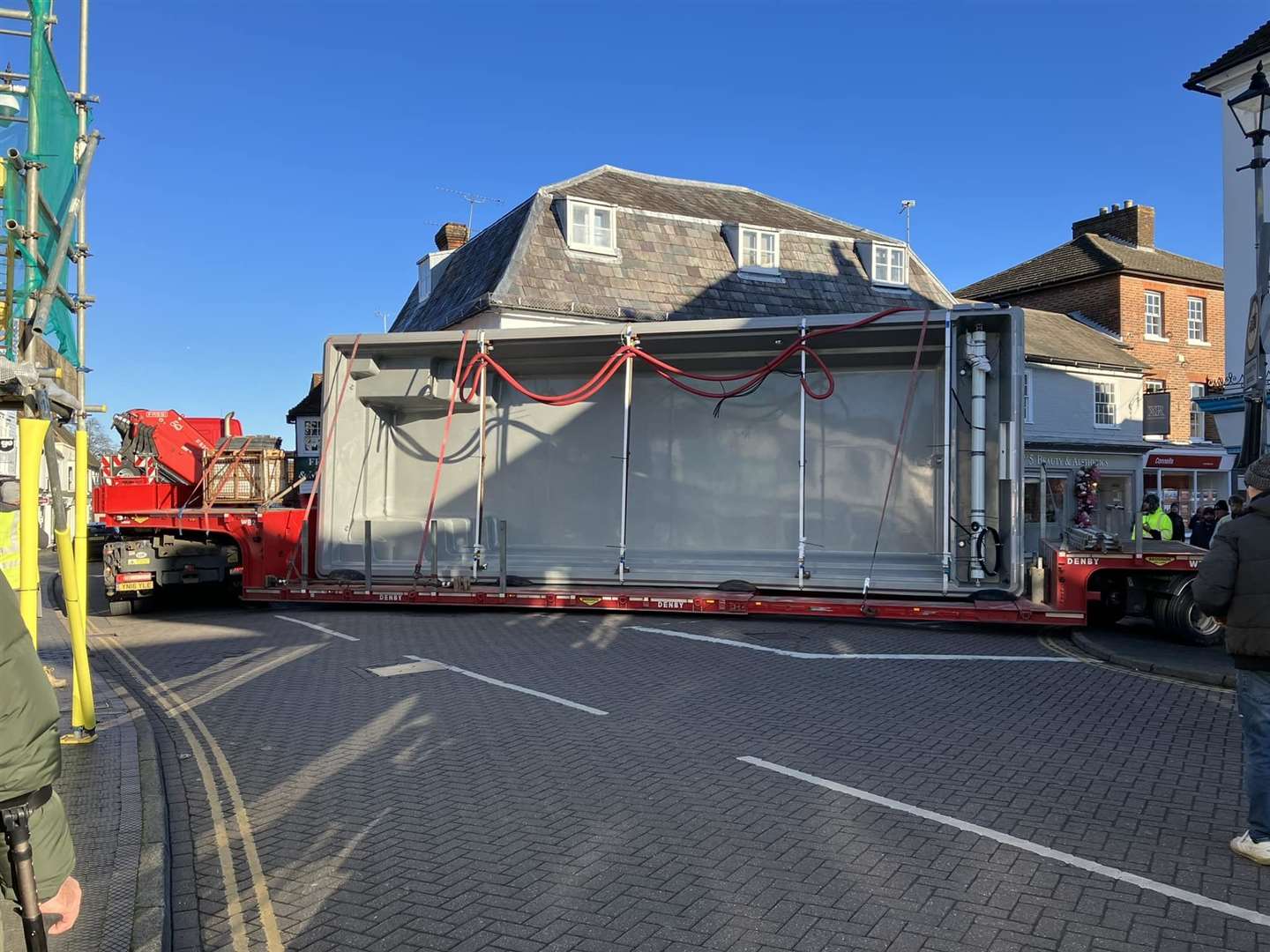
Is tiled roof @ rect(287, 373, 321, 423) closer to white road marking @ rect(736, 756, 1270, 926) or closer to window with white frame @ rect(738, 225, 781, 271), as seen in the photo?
window with white frame @ rect(738, 225, 781, 271)

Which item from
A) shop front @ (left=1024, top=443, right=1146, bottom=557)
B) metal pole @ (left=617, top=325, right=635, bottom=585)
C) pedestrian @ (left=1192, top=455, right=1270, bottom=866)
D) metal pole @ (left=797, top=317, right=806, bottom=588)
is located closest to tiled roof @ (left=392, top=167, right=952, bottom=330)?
shop front @ (left=1024, top=443, right=1146, bottom=557)

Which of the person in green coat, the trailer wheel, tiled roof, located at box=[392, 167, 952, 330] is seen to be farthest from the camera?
tiled roof, located at box=[392, 167, 952, 330]

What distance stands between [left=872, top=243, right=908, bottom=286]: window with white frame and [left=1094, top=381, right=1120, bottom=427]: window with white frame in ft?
26.2

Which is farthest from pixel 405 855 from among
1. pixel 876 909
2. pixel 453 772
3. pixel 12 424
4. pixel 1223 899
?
pixel 12 424

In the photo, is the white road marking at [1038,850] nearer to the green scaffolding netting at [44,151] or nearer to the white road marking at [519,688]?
the white road marking at [519,688]

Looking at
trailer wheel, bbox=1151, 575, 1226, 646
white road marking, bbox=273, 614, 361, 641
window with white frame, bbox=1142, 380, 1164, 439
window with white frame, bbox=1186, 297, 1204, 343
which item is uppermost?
window with white frame, bbox=1186, 297, 1204, 343

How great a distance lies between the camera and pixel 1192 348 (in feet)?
112

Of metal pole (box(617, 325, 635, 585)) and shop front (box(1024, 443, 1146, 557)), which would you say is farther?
shop front (box(1024, 443, 1146, 557))

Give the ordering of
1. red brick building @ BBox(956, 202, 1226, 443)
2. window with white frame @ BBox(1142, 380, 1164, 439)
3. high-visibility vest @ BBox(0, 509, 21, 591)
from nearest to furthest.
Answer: high-visibility vest @ BBox(0, 509, 21, 591)
window with white frame @ BBox(1142, 380, 1164, 439)
red brick building @ BBox(956, 202, 1226, 443)

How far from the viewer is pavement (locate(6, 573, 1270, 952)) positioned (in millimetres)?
3871

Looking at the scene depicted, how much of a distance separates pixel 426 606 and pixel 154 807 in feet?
26.1

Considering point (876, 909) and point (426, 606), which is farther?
point (426, 606)

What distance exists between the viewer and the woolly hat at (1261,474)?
15.0 feet

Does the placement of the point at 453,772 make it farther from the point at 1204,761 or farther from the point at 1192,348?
the point at 1192,348
